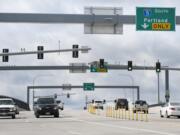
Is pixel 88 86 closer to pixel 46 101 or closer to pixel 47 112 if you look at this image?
pixel 46 101

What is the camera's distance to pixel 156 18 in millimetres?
44219

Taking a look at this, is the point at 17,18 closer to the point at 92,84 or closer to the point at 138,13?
the point at 138,13

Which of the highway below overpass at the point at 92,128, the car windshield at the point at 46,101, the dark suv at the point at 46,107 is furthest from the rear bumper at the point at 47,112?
the highway below overpass at the point at 92,128

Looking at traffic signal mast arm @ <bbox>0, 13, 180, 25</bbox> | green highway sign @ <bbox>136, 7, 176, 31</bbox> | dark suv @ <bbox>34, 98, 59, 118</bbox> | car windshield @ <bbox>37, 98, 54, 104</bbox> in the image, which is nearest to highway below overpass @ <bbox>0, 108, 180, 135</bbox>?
traffic signal mast arm @ <bbox>0, 13, 180, 25</bbox>

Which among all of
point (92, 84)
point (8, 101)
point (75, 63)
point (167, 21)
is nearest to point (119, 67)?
point (75, 63)

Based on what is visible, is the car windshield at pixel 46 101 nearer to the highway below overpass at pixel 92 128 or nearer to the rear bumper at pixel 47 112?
the rear bumper at pixel 47 112

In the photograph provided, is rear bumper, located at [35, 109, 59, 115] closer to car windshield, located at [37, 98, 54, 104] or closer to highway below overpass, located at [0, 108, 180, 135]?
car windshield, located at [37, 98, 54, 104]

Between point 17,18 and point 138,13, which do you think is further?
point 138,13

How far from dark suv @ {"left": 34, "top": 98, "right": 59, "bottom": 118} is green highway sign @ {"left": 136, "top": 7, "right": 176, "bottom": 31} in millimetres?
14240

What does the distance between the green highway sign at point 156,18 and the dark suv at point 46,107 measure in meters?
14.2

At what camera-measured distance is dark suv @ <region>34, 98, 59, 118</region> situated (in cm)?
5450

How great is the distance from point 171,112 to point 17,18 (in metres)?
19.3

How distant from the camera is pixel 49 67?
103 m

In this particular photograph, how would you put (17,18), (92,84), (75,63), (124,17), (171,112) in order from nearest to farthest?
(17,18), (124,17), (171,112), (75,63), (92,84)
